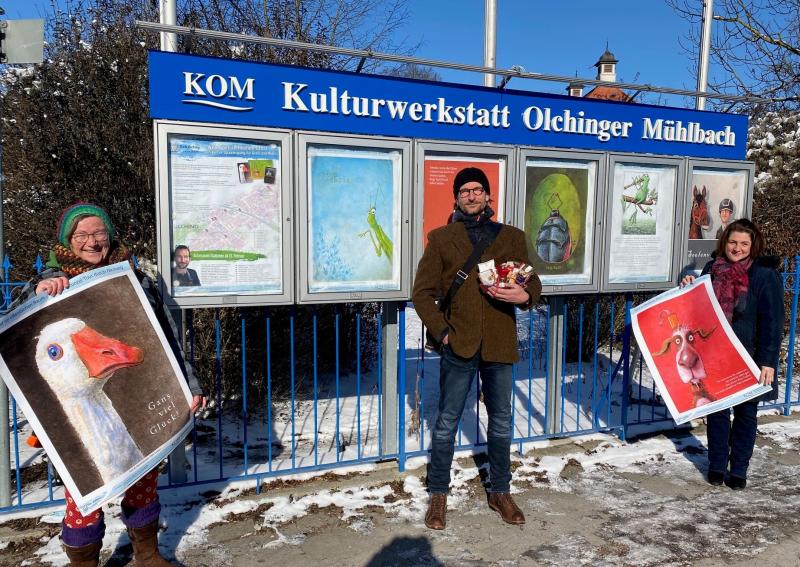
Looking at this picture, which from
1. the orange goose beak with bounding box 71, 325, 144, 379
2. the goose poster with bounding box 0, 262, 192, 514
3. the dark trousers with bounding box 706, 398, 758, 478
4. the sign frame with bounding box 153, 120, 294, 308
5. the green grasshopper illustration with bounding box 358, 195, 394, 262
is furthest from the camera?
the dark trousers with bounding box 706, 398, 758, 478

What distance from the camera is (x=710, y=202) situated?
4820 mm

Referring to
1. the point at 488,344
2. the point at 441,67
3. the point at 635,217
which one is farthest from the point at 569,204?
the point at 488,344

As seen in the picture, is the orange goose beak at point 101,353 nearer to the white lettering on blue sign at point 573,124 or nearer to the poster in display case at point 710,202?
the white lettering on blue sign at point 573,124

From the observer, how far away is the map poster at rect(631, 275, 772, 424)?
12.4 feet

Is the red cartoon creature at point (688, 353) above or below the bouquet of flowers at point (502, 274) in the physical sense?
below

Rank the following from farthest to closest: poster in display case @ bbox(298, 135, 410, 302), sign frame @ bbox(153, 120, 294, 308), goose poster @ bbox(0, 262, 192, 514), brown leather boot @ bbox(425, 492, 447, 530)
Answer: poster in display case @ bbox(298, 135, 410, 302), brown leather boot @ bbox(425, 492, 447, 530), sign frame @ bbox(153, 120, 294, 308), goose poster @ bbox(0, 262, 192, 514)

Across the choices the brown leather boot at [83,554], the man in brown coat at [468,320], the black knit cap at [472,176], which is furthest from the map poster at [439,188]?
the brown leather boot at [83,554]

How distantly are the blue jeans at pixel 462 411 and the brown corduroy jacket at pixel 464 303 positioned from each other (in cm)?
10

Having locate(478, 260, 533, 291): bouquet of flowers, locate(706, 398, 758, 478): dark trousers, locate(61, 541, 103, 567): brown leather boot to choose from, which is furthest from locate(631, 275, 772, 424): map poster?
locate(61, 541, 103, 567): brown leather boot

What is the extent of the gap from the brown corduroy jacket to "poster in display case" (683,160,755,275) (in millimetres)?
2300

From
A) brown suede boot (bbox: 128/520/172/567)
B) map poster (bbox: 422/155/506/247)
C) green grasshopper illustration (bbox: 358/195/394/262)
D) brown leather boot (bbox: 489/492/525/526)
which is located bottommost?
brown leather boot (bbox: 489/492/525/526)

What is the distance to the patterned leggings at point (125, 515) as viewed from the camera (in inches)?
95.7

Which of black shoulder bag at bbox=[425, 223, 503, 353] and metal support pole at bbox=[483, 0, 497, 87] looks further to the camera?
metal support pole at bbox=[483, 0, 497, 87]

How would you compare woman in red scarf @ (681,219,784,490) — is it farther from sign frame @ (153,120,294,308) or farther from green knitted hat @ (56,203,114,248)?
green knitted hat @ (56,203,114,248)
